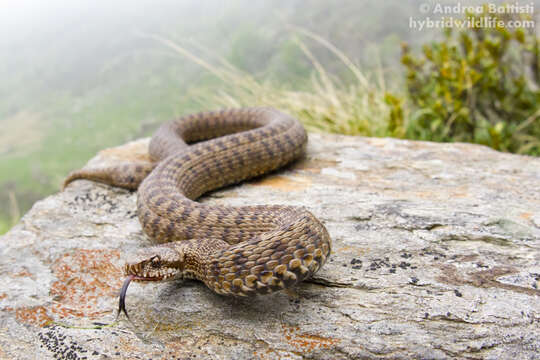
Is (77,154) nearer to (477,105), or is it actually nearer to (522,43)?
(477,105)

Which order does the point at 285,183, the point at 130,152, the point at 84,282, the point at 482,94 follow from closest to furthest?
the point at 84,282 → the point at 285,183 → the point at 130,152 → the point at 482,94

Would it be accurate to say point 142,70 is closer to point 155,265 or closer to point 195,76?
point 195,76

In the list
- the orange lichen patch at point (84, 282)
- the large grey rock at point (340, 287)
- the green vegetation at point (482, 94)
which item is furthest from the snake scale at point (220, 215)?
the green vegetation at point (482, 94)

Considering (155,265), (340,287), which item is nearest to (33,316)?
(155,265)

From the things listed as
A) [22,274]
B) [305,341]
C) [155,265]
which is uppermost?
[155,265]

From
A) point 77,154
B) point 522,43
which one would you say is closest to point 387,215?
point 522,43

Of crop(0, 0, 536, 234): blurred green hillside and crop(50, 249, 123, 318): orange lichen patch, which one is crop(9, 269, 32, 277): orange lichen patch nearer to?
crop(50, 249, 123, 318): orange lichen patch
